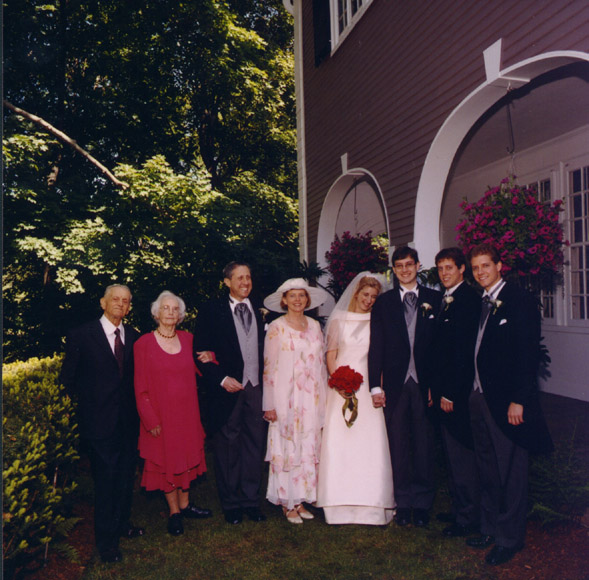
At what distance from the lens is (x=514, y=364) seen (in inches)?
148

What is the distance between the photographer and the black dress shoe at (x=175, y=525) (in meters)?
4.48

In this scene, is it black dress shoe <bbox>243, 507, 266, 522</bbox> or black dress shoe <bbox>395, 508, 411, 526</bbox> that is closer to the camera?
black dress shoe <bbox>395, 508, 411, 526</bbox>

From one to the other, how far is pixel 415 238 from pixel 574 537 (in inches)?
139

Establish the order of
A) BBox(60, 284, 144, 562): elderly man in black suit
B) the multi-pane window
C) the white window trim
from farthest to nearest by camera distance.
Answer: the white window trim → the multi-pane window → BBox(60, 284, 144, 562): elderly man in black suit

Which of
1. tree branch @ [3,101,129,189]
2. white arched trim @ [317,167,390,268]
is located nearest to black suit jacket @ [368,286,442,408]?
white arched trim @ [317,167,390,268]

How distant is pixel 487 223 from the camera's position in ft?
15.4

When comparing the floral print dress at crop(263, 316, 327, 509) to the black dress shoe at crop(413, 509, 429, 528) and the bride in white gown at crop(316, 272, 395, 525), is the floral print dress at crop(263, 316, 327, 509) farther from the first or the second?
the black dress shoe at crop(413, 509, 429, 528)

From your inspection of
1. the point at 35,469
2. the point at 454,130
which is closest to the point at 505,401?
the point at 35,469

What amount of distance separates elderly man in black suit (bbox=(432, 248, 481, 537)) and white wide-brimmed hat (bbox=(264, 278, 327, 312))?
44.9 inches

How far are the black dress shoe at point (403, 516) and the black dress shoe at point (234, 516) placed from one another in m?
1.30

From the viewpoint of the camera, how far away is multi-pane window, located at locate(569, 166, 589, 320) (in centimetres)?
795

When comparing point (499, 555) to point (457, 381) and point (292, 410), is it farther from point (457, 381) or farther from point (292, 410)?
point (292, 410)

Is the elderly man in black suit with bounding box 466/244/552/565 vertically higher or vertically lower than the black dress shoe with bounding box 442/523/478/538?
higher

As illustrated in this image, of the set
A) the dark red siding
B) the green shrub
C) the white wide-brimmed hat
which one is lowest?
the green shrub
